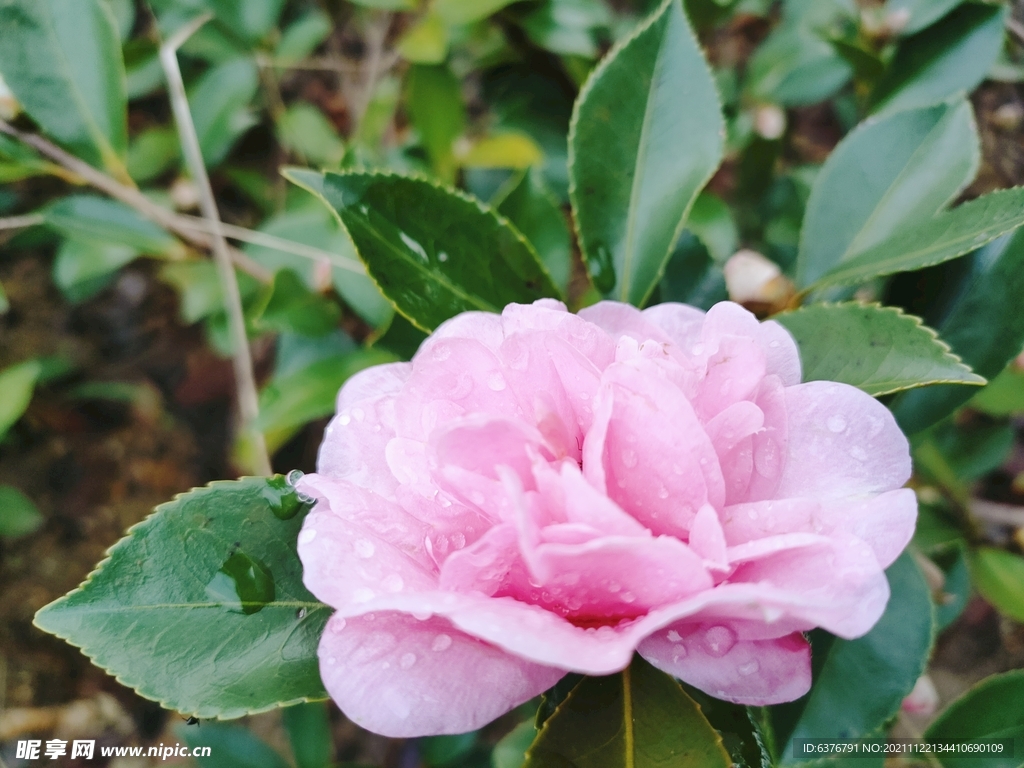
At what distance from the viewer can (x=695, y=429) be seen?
1.24 feet

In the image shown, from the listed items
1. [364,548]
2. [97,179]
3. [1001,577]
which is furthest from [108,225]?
[1001,577]

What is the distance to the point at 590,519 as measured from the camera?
35cm

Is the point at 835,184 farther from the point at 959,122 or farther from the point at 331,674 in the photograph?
the point at 331,674

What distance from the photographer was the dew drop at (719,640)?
1.32 ft

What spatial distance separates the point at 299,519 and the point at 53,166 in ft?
2.47

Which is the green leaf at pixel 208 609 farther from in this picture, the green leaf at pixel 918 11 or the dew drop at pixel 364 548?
the green leaf at pixel 918 11

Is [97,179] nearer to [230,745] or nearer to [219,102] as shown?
[219,102]

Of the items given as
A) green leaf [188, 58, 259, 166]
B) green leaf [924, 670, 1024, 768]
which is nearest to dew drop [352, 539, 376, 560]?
green leaf [924, 670, 1024, 768]

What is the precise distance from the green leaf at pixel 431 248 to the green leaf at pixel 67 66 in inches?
20.0

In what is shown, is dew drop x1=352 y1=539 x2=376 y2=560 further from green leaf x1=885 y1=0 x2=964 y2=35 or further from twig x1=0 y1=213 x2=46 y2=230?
green leaf x1=885 y1=0 x2=964 y2=35

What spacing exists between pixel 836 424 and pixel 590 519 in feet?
0.64

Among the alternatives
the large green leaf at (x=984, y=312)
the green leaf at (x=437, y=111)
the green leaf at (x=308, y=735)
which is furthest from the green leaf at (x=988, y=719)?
the green leaf at (x=437, y=111)

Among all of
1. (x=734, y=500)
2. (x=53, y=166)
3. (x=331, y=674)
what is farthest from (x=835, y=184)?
(x=53, y=166)

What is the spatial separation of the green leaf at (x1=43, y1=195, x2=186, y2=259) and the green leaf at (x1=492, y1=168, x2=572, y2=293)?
581mm
